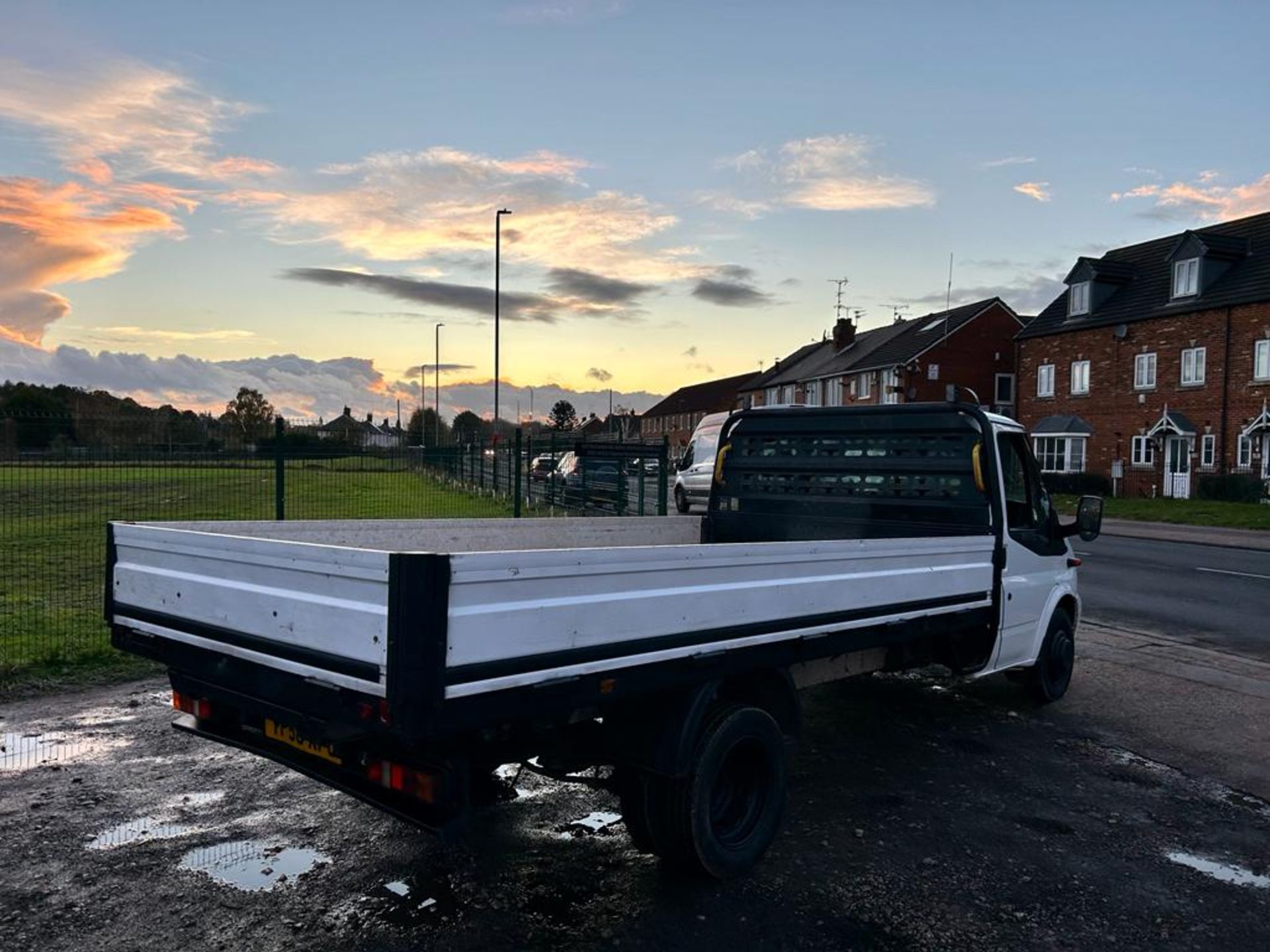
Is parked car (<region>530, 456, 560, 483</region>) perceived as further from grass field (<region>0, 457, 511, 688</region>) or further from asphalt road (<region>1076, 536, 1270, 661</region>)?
asphalt road (<region>1076, 536, 1270, 661</region>)

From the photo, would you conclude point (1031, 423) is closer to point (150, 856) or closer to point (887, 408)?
point (887, 408)

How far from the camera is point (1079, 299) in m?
38.6

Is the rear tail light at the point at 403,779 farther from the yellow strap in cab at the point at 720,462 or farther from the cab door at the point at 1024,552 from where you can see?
the yellow strap in cab at the point at 720,462

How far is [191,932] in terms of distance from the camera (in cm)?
338

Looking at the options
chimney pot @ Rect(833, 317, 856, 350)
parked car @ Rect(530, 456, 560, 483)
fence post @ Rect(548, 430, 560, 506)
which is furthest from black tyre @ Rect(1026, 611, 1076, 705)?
chimney pot @ Rect(833, 317, 856, 350)

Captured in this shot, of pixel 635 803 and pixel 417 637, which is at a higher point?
pixel 417 637

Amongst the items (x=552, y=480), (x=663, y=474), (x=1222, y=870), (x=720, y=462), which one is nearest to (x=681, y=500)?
(x=552, y=480)

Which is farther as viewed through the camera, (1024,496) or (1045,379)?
(1045,379)

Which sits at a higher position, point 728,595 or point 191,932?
point 728,595

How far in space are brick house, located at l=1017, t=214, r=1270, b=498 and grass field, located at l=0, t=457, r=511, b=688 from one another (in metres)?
27.9

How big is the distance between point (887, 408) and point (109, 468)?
8.09m

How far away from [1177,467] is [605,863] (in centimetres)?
3464

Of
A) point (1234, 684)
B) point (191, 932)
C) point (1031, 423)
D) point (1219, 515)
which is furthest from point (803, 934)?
point (1031, 423)

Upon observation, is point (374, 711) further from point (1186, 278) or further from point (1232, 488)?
point (1186, 278)
